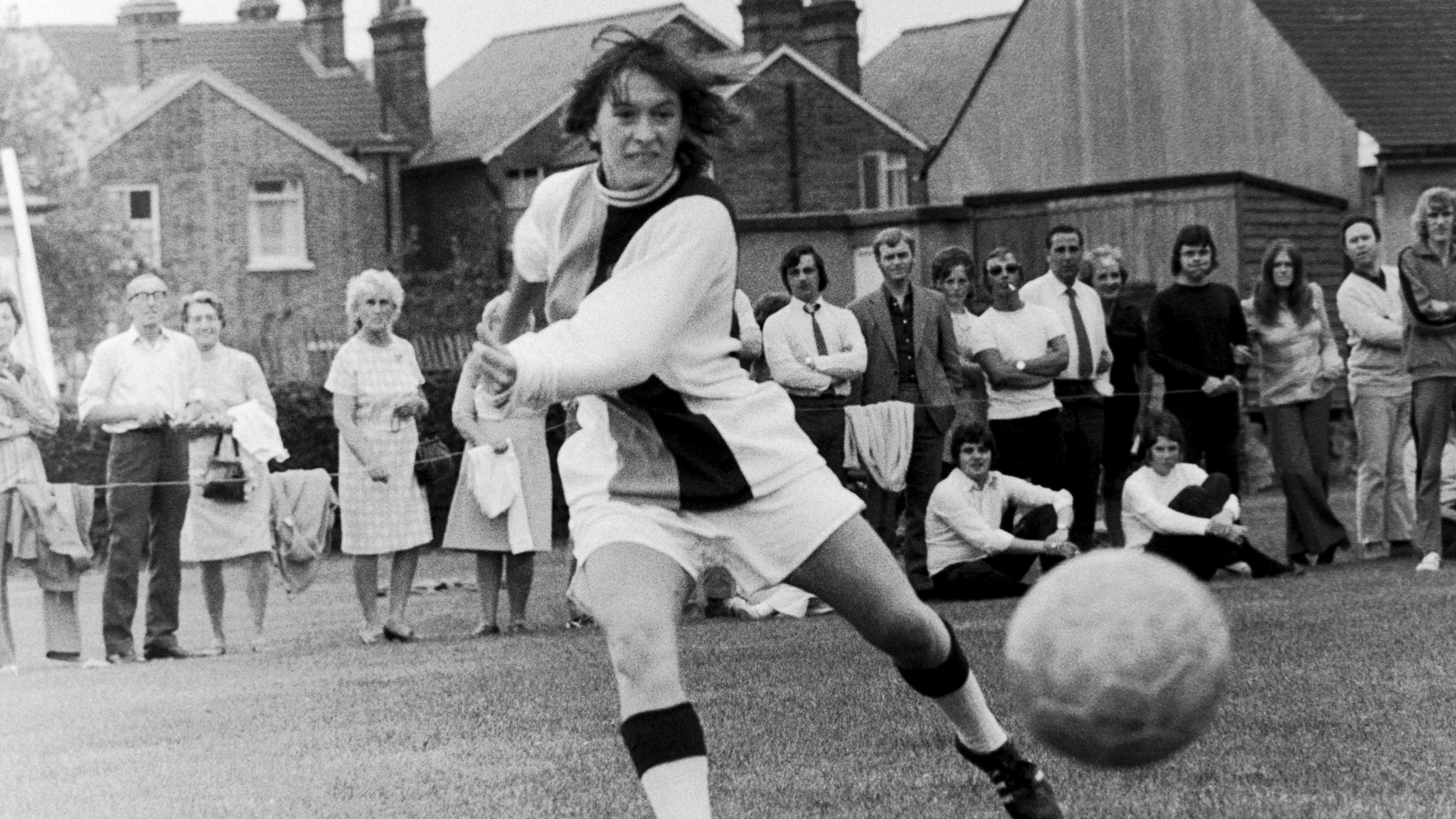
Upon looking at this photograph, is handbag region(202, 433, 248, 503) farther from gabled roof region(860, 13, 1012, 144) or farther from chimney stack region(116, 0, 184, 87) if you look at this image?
gabled roof region(860, 13, 1012, 144)

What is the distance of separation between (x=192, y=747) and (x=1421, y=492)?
8.92 metres

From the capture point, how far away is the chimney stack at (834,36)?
53.7 metres

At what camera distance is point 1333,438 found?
3048 cm

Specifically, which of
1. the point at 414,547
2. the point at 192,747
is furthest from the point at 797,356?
the point at 192,747

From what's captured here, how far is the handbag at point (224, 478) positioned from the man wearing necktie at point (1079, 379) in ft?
16.6

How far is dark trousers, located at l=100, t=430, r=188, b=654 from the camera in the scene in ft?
45.1

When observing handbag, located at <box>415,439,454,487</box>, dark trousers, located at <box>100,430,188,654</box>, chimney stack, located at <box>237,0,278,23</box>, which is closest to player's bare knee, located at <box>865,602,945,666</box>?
handbag, located at <box>415,439,454,487</box>

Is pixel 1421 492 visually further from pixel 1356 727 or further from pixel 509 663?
pixel 1356 727

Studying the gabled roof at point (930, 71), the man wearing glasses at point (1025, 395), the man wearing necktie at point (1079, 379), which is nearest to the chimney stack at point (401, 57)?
the gabled roof at point (930, 71)

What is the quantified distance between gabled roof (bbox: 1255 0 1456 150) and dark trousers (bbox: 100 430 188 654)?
988 inches

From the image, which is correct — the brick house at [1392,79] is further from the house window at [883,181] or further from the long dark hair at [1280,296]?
the long dark hair at [1280,296]

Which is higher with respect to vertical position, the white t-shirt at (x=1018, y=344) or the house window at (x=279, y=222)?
the house window at (x=279, y=222)

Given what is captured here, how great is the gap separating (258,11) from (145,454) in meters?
47.6

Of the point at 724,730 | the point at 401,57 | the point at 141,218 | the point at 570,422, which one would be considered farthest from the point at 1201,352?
the point at 401,57
